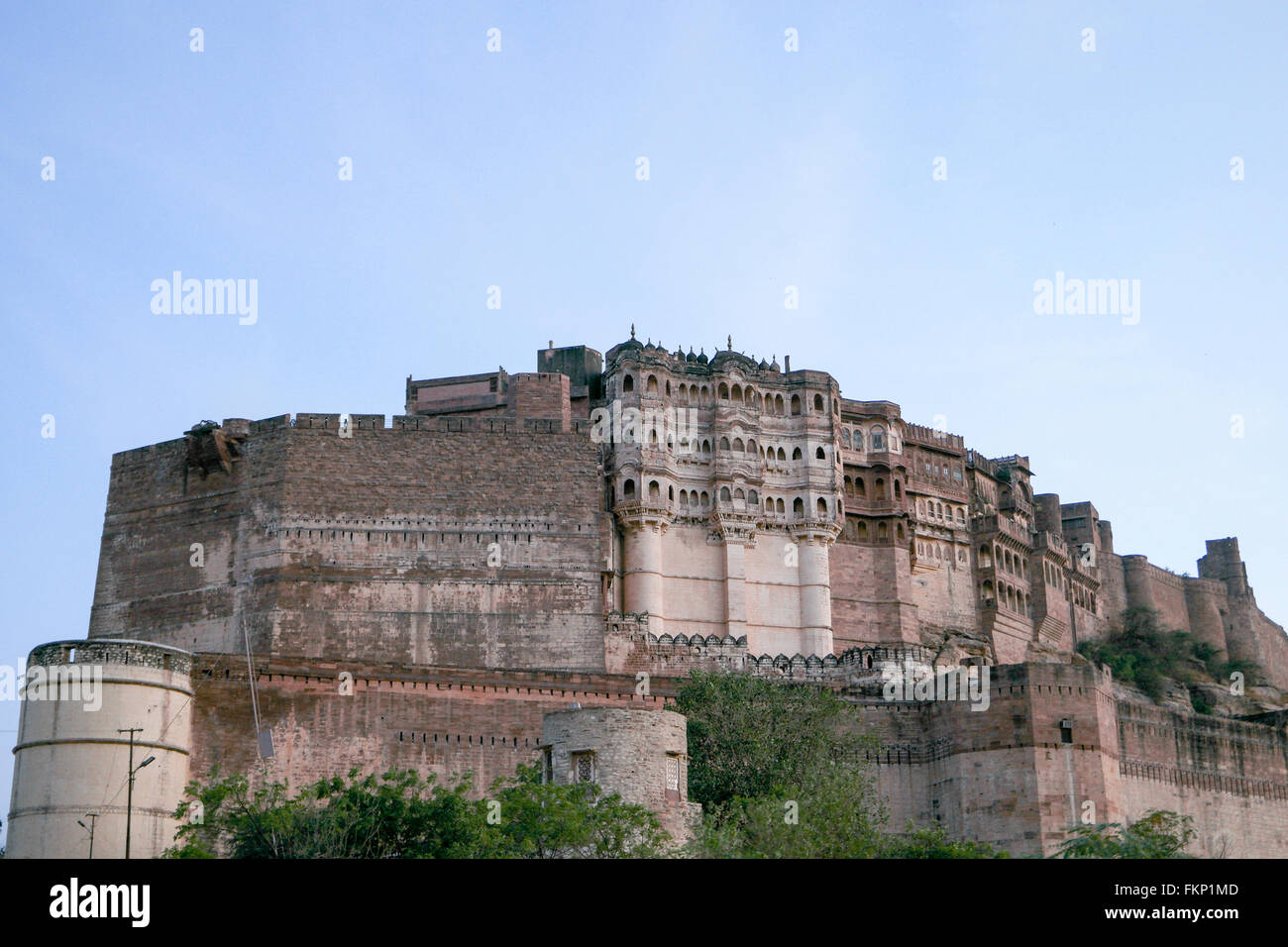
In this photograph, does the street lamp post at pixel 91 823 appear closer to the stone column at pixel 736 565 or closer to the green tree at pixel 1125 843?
the green tree at pixel 1125 843

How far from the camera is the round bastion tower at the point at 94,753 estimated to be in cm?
3772

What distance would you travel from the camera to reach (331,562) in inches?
2095

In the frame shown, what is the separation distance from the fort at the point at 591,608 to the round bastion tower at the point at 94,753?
0.08 m

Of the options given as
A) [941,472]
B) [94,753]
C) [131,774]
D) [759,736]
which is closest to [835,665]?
[759,736]

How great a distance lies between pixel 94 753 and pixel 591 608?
18552 millimetres

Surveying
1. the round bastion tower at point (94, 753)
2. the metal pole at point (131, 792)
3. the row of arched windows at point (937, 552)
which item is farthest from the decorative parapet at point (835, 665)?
the row of arched windows at point (937, 552)

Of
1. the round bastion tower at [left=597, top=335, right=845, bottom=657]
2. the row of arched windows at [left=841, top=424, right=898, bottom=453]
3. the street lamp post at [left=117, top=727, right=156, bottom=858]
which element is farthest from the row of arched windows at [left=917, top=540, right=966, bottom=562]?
the street lamp post at [left=117, top=727, right=156, bottom=858]

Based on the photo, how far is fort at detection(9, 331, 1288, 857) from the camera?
41.2 m

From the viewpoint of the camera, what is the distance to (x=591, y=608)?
53500mm

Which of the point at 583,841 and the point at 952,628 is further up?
the point at 952,628

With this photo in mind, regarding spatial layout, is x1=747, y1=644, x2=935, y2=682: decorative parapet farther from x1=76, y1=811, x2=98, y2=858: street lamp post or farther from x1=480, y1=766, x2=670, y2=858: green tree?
x1=76, y1=811, x2=98, y2=858: street lamp post
